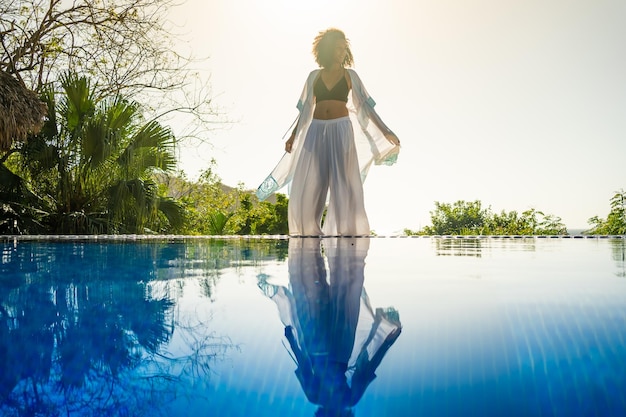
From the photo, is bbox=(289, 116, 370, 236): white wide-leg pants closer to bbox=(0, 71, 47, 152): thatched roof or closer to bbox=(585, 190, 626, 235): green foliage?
bbox=(0, 71, 47, 152): thatched roof

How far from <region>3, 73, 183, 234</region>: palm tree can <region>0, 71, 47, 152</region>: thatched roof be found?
472 mm

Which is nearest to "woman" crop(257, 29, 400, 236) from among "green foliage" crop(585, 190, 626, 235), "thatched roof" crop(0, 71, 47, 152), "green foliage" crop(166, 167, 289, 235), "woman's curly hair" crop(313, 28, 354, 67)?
"woman's curly hair" crop(313, 28, 354, 67)

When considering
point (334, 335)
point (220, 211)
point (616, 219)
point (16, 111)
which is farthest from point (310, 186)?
point (616, 219)

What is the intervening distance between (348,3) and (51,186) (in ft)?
28.1

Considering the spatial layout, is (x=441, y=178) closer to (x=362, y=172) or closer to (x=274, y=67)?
(x=274, y=67)

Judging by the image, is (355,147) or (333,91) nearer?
(333,91)

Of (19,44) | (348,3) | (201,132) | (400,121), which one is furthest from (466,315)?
(400,121)

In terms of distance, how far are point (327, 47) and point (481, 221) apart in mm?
16921

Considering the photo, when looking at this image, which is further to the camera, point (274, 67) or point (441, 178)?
point (441, 178)

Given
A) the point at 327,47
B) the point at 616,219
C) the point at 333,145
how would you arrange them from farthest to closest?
1. the point at 616,219
2. the point at 333,145
3. the point at 327,47

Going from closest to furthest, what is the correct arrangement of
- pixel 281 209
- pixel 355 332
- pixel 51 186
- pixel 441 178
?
pixel 355 332 → pixel 51 186 → pixel 281 209 → pixel 441 178

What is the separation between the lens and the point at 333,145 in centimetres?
534

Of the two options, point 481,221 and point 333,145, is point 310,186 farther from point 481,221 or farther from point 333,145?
point 481,221

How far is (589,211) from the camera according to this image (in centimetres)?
1593
